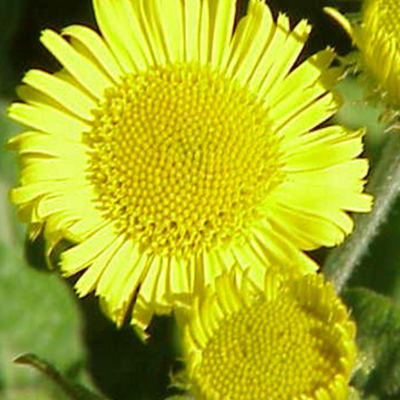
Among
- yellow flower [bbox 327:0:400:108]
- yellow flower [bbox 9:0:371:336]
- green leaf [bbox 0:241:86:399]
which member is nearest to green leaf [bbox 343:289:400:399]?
yellow flower [bbox 9:0:371:336]

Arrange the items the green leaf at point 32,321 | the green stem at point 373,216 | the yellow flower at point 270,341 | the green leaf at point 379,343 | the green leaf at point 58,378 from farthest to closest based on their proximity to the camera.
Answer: the green leaf at point 32,321 < the green leaf at point 379,343 < the green stem at point 373,216 < the green leaf at point 58,378 < the yellow flower at point 270,341

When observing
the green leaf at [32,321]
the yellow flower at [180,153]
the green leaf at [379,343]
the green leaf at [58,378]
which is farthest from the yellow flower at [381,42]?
the green leaf at [32,321]

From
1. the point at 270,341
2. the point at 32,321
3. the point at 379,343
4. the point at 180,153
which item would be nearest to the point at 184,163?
the point at 180,153

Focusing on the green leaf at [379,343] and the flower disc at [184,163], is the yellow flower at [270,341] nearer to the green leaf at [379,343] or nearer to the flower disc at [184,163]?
the flower disc at [184,163]

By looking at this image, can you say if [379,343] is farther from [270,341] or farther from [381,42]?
[381,42]

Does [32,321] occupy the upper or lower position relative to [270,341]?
lower

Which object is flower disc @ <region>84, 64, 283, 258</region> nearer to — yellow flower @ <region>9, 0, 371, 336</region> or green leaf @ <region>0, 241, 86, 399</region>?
yellow flower @ <region>9, 0, 371, 336</region>
